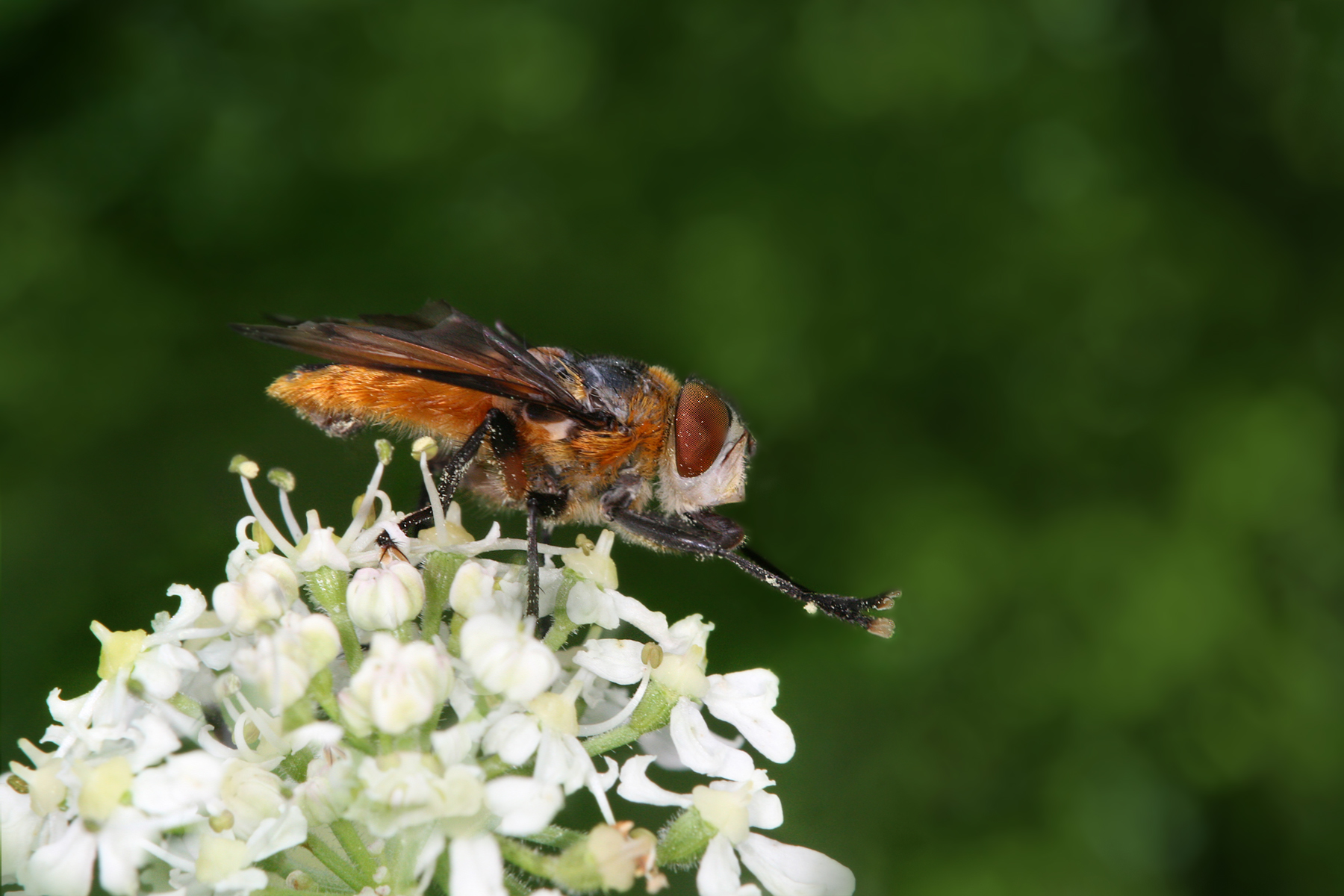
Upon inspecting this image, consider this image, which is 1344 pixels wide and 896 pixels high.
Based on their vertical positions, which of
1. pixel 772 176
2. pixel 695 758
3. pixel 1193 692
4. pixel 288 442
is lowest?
pixel 1193 692

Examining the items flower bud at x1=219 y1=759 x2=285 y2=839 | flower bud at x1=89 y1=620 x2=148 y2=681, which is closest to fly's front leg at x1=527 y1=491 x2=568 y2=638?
flower bud at x1=219 y1=759 x2=285 y2=839

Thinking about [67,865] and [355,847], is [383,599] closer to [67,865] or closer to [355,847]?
[355,847]

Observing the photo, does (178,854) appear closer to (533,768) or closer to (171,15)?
(533,768)

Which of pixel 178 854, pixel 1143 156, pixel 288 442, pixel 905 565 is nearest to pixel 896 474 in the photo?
pixel 905 565

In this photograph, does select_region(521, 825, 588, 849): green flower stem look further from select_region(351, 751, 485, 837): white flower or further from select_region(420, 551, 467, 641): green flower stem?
select_region(420, 551, 467, 641): green flower stem

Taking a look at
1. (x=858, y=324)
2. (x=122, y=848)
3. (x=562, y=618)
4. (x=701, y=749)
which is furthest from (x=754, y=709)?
(x=858, y=324)

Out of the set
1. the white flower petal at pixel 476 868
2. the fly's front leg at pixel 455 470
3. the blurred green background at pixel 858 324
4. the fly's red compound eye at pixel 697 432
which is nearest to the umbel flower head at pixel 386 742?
the white flower petal at pixel 476 868

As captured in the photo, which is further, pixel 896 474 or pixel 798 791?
pixel 896 474

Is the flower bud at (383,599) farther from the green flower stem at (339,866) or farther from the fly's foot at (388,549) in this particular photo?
the green flower stem at (339,866)
